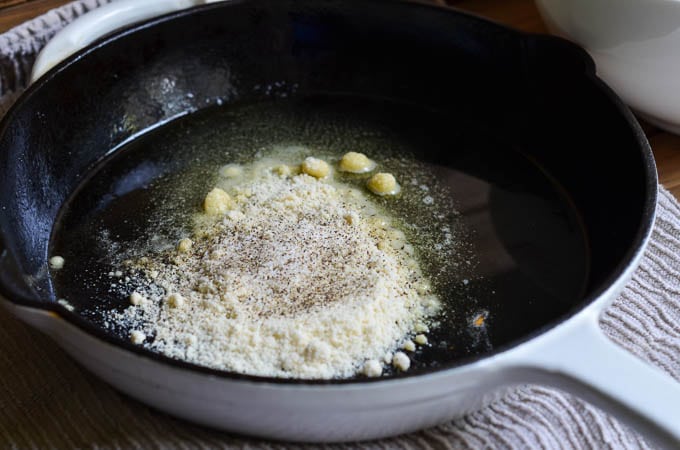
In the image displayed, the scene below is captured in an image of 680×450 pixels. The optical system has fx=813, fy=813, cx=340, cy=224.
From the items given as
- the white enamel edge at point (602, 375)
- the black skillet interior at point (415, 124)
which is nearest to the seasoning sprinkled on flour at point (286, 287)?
the black skillet interior at point (415, 124)

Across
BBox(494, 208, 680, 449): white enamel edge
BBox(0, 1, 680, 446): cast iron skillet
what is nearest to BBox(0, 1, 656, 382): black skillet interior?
BBox(0, 1, 680, 446): cast iron skillet

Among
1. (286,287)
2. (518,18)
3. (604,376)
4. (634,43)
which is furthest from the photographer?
(518,18)

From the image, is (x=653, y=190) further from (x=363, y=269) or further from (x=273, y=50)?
(x=273, y=50)

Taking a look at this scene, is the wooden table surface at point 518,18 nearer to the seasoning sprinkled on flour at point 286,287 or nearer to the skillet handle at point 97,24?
the skillet handle at point 97,24

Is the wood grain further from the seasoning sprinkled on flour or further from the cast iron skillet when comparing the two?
the seasoning sprinkled on flour

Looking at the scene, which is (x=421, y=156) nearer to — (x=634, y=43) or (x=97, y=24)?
(x=634, y=43)

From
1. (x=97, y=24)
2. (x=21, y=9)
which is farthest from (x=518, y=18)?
(x=21, y=9)
